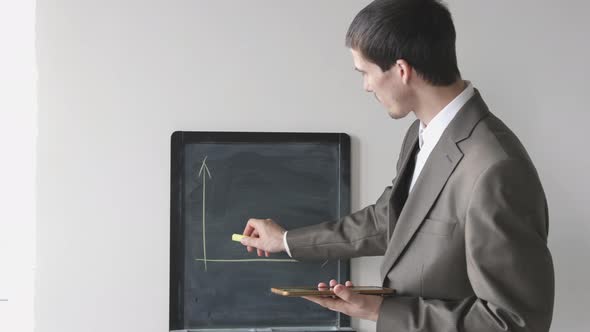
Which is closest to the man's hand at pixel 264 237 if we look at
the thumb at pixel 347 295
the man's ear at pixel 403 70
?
the thumb at pixel 347 295

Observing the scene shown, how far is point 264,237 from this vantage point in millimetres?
2193

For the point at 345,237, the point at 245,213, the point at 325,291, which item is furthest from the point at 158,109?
the point at 325,291

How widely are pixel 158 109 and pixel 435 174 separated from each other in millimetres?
963

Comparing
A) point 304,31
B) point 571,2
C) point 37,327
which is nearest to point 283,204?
point 304,31

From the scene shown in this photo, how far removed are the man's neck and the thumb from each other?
0.41 m

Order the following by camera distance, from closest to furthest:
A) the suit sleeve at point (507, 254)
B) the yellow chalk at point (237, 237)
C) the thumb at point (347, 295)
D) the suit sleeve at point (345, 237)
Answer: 1. the suit sleeve at point (507, 254)
2. the thumb at point (347, 295)
3. the suit sleeve at point (345, 237)
4. the yellow chalk at point (237, 237)

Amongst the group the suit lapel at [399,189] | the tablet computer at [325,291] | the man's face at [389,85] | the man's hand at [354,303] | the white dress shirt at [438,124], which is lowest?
the man's hand at [354,303]

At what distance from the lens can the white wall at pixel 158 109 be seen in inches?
87.4

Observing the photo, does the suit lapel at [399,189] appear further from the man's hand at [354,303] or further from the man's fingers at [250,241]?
the man's fingers at [250,241]

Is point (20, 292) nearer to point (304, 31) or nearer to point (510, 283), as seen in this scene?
point (304, 31)

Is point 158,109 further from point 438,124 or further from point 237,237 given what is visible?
point 438,124

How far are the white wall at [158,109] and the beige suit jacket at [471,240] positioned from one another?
1.97 ft

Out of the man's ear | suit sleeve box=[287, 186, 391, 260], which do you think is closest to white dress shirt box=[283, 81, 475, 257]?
the man's ear

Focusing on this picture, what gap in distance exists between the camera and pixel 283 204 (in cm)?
230
